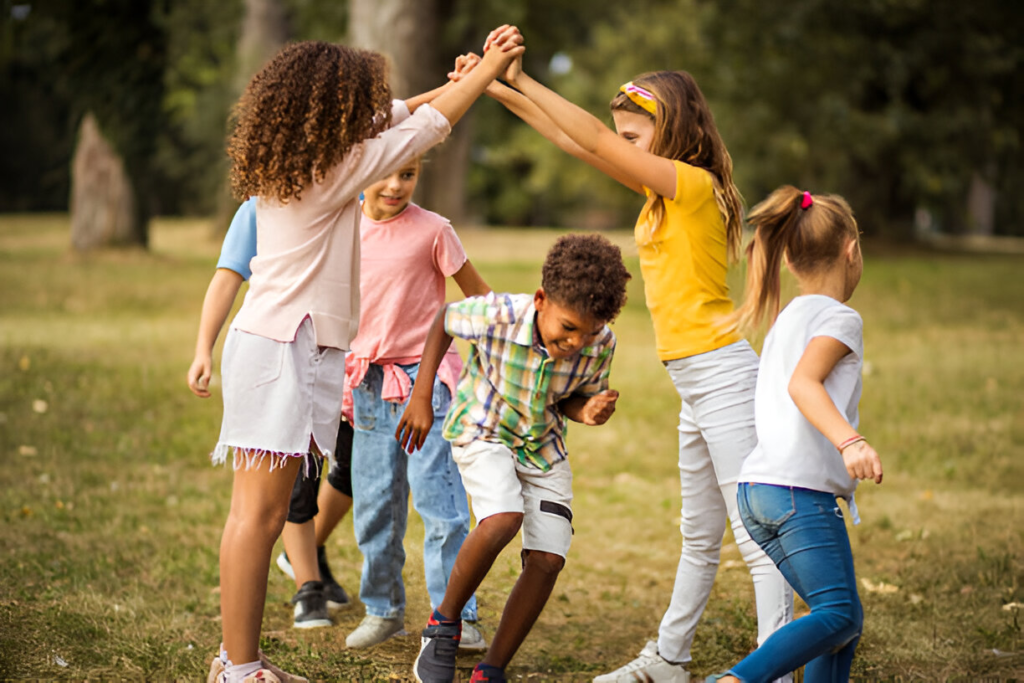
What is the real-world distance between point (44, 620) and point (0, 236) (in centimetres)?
2137

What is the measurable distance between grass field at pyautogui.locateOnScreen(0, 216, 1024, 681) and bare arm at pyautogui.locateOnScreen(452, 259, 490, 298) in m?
0.54

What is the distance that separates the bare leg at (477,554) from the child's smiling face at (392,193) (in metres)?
1.19

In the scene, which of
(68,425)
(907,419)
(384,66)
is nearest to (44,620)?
(384,66)

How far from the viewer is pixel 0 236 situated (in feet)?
76.3

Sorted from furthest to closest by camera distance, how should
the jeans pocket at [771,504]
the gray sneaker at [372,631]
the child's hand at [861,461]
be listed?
1. the gray sneaker at [372,631]
2. the jeans pocket at [771,504]
3. the child's hand at [861,461]

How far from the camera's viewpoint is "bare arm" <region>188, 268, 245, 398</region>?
3.29 meters

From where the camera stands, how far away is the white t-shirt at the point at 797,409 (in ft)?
9.49

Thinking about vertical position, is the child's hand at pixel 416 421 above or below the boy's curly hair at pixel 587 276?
below

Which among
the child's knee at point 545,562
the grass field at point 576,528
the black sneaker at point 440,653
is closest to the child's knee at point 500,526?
the child's knee at point 545,562

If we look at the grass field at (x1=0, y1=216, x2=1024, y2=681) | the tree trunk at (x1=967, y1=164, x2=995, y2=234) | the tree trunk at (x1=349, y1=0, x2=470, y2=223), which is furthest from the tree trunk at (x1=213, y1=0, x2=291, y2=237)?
the tree trunk at (x1=967, y1=164, x2=995, y2=234)

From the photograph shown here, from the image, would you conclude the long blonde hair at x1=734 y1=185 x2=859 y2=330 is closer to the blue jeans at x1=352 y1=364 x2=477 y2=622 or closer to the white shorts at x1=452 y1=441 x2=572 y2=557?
the white shorts at x1=452 y1=441 x2=572 y2=557

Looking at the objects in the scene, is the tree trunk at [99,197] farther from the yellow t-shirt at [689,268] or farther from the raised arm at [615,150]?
the yellow t-shirt at [689,268]

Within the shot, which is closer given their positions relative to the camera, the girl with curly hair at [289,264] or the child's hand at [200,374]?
the girl with curly hair at [289,264]

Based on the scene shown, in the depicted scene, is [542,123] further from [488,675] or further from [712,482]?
[488,675]
